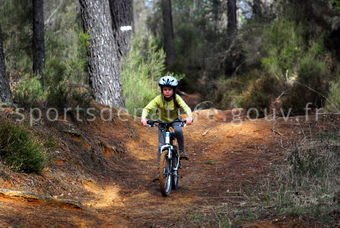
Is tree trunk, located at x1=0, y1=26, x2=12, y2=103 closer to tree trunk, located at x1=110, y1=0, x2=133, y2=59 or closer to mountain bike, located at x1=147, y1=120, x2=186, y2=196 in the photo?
mountain bike, located at x1=147, y1=120, x2=186, y2=196

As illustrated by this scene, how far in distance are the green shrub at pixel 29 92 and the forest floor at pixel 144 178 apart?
821 millimetres

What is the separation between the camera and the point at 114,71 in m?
12.1

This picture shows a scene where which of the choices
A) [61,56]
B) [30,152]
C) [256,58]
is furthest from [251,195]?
[61,56]

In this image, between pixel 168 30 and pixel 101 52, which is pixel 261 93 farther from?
pixel 168 30

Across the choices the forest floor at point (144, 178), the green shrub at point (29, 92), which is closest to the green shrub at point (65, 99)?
the green shrub at point (29, 92)

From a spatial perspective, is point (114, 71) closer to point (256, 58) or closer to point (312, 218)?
point (256, 58)

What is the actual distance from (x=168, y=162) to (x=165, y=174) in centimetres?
28

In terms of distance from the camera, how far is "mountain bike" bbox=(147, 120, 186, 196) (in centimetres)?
713

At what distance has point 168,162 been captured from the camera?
7.43m

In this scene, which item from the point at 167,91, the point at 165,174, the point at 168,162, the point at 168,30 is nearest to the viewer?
the point at 165,174

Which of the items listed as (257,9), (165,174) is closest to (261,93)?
(257,9)

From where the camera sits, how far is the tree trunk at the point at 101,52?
11.8m

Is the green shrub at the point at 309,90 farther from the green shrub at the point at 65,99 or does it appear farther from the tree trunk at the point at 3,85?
the tree trunk at the point at 3,85

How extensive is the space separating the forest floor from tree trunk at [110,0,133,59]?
3.04m
